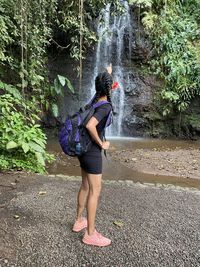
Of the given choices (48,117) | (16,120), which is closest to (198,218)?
(16,120)

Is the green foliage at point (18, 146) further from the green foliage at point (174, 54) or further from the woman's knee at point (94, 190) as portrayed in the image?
the green foliage at point (174, 54)

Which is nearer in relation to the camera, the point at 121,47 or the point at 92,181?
the point at 92,181

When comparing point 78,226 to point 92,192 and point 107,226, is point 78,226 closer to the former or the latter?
point 107,226

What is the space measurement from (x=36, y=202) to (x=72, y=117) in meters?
1.67

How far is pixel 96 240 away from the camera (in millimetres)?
3732

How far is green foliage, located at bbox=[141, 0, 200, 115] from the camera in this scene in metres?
13.4

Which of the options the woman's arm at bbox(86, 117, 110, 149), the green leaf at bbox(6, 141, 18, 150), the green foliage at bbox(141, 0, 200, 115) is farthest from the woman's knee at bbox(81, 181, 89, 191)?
the green foliage at bbox(141, 0, 200, 115)

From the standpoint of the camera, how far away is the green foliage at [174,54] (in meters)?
13.4

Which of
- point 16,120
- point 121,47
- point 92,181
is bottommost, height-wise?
point 92,181

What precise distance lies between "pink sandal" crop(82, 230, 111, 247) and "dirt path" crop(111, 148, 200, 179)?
16.5 feet

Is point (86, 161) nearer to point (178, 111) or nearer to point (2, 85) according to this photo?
point (2, 85)

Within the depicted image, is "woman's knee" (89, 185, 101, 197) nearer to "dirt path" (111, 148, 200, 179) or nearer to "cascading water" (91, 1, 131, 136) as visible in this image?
"dirt path" (111, 148, 200, 179)

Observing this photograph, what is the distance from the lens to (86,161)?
12.1ft

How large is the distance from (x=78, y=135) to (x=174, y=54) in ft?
36.3
